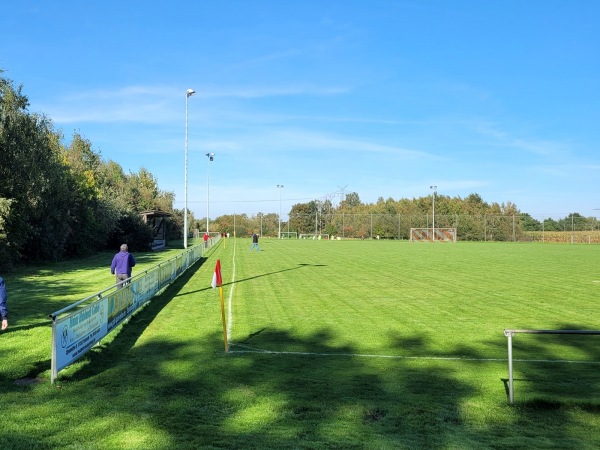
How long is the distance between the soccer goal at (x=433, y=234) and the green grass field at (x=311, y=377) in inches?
A: 2790

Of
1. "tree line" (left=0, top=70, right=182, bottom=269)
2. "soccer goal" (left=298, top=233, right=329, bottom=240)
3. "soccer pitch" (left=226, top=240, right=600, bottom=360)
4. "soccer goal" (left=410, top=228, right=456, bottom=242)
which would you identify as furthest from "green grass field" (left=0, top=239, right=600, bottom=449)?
"soccer goal" (left=298, top=233, right=329, bottom=240)

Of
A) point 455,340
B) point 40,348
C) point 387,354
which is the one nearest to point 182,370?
point 40,348

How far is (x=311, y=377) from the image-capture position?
866cm

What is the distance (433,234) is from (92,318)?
81.3 meters

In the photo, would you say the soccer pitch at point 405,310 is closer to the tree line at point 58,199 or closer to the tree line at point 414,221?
the tree line at point 58,199

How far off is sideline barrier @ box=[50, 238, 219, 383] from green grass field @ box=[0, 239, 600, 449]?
11.2 inches

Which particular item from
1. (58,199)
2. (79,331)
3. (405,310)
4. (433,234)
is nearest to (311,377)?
(79,331)

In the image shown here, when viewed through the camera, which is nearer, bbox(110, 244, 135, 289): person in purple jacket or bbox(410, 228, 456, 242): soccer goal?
bbox(110, 244, 135, 289): person in purple jacket

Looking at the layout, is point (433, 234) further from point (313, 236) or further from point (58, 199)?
point (58, 199)

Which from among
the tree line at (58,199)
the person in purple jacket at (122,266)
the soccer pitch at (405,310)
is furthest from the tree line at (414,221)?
the person in purple jacket at (122,266)

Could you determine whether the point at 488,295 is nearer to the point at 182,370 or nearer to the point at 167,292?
the point at 167,292

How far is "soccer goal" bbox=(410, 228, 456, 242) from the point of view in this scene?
87.4 m

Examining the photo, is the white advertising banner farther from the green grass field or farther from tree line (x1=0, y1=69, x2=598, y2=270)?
tree line (x1=0, y1=69, x2=598, y2=270)

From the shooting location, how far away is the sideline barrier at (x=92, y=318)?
7.92 m
